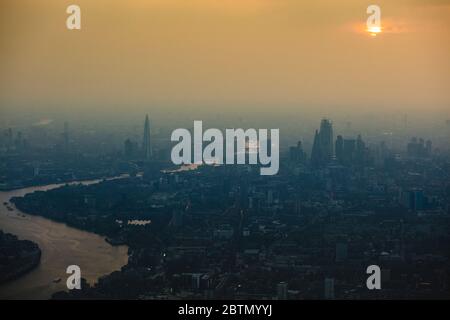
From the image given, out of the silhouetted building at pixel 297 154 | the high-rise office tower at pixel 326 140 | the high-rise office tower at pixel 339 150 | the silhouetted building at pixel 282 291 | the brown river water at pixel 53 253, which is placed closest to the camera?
the silhouetted building at pixel 282 291

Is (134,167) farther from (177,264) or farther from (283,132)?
(177,264)

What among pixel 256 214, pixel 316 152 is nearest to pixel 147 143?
pixel 256 214

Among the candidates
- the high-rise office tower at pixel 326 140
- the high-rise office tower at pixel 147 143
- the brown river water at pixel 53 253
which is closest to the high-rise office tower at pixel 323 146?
the high-rise office tower at pixel 326 140

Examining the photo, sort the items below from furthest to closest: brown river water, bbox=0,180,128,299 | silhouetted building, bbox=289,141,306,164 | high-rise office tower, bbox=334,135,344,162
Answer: high-rise office tower, bbox=334,135,344,162 < silhouetted building, bbox=289,141,306,164 < brown river water, bbox=0,180,128,299

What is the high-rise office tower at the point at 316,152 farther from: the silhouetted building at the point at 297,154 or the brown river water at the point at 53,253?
the brown river water at the point at 53,253

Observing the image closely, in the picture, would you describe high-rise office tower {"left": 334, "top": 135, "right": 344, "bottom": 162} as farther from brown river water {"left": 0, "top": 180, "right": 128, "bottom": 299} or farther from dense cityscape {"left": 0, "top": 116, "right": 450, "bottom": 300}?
brown river water {"left": 0, "top": 180, "right": 128, "bottom": 299}

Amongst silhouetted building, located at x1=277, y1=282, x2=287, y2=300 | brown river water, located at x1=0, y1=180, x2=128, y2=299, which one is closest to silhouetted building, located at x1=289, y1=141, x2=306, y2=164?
Answer: brown river water, located at x1=0, y1=180, x2=128, y2=299

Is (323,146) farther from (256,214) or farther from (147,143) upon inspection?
(147,143)
